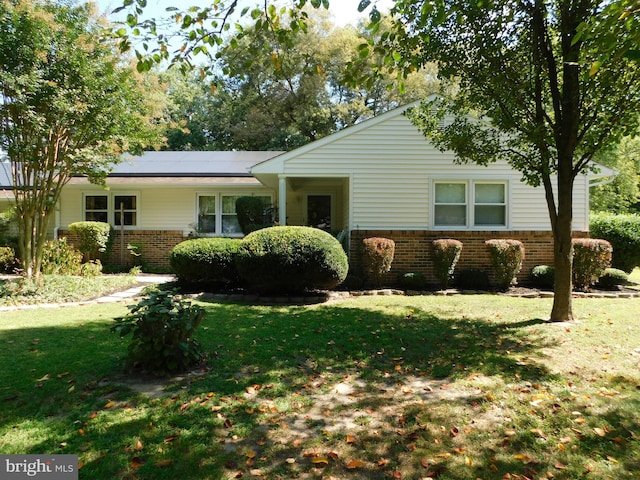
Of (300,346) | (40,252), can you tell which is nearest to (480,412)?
(300,346)

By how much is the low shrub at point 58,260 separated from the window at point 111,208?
9.92 feet

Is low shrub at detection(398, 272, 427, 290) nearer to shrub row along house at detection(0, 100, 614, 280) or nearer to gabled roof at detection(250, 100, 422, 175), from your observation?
shrub row along house at detection(0, 100, 614, 280)

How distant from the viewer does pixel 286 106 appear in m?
27.2

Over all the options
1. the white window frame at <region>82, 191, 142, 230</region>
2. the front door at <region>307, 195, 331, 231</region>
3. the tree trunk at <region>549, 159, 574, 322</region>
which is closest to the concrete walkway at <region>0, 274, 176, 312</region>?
the white window frame at <region>82, 191, 142, 230</region>

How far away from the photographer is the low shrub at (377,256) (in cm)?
1001

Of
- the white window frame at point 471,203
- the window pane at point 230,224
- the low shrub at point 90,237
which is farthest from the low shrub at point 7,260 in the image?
the white window frame at point 471,203

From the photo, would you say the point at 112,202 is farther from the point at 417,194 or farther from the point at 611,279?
the point at 611,279

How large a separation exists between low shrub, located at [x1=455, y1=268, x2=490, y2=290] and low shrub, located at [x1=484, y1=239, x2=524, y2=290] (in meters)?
0.38

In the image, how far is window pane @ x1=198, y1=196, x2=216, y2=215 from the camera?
14719 mm

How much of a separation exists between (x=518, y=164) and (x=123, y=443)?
698cm

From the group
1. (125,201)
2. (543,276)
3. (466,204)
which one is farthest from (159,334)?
(125,201)

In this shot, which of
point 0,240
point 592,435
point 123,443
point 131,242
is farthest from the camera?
point 131,242

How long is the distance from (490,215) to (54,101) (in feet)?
35.1

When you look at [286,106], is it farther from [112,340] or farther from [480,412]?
[480,412]
